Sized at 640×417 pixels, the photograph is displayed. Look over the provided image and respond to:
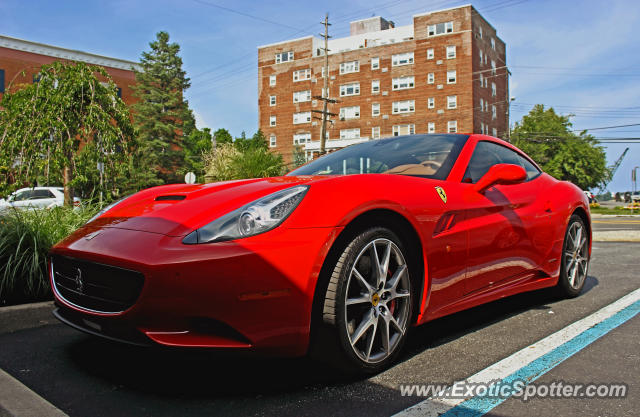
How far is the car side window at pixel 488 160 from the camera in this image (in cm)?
342

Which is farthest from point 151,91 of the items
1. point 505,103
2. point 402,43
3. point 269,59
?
point 505,103

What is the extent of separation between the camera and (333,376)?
243 cm

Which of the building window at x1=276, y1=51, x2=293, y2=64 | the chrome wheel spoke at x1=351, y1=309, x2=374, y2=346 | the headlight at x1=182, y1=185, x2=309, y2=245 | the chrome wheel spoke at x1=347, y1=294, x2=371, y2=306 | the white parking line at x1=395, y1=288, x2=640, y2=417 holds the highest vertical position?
the building window at x1=276, y1=51, x2=293, y2=64

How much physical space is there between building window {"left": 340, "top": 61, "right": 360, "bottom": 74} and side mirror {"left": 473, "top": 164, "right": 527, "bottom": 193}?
53593mm

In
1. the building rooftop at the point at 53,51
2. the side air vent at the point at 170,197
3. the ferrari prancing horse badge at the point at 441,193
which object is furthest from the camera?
the building rooftop at the point at 53,51

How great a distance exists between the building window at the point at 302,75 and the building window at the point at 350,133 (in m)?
7.97

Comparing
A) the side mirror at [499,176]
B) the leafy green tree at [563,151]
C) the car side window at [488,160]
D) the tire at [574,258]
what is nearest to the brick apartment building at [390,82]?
the leafy green tree at [563,151]

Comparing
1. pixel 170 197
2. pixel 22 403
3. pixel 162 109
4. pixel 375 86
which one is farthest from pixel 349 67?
pixel 22 403

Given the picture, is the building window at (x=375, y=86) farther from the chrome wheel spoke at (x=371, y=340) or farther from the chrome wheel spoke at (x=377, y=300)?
the chrome wheel spoke at (x=371, y=340)

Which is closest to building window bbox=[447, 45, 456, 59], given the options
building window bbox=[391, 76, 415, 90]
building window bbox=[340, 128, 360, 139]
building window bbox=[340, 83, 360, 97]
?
building window bbox=[391, 76, 415, 90]

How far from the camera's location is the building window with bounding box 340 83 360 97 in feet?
179

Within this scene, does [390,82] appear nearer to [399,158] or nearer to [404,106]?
[404,106]

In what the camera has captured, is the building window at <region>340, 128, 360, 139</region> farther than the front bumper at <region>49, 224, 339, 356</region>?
Yes

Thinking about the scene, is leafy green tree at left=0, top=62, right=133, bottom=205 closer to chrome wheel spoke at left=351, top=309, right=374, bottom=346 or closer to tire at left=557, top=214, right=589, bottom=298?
chrome wheel spoke at left=351, top=309, right=374, bottom=346
